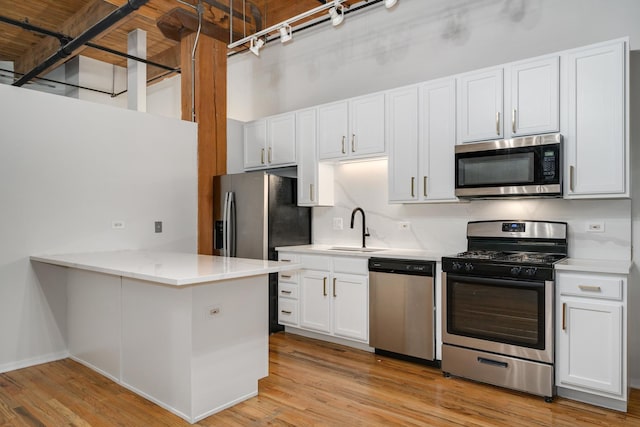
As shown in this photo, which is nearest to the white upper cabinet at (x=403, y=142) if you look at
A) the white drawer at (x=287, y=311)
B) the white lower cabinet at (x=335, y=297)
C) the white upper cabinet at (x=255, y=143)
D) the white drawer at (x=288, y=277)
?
the white lower cabinet at (x=335, y=297)

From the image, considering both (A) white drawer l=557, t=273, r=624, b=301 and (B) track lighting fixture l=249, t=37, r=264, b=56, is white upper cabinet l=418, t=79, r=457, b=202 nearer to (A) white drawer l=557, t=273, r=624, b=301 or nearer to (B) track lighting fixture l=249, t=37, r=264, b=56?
(A) white drawer l=557, t=273, r=624, b=301

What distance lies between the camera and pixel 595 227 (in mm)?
3031

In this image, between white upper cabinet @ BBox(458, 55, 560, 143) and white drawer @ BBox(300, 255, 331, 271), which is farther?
white drawer @ BBox(300, 255, 331, 271)

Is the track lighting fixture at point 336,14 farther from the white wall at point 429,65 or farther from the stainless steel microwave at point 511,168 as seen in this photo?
the stainless steel microwave at point 511,168

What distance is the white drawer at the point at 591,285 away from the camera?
8.18 ft

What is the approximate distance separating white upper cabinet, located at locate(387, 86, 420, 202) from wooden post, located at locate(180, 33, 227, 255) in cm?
207

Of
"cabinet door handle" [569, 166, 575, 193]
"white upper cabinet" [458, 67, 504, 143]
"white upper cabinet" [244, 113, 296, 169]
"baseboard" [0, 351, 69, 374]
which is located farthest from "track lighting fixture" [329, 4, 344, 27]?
"baseboard" [0, 351, 69, 374]

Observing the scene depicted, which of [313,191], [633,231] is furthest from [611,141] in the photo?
[313,191]

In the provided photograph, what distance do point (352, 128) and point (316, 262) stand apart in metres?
1.35

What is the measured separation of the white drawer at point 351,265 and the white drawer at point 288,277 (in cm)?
51

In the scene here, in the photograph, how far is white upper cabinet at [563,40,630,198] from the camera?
269 centimetres

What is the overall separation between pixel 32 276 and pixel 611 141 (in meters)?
4.47

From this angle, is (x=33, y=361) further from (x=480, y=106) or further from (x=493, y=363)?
(x=480, y=106)

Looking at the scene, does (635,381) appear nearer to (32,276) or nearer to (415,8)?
(415,8)
